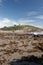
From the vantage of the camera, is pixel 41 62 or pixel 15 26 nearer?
pixel 41 62

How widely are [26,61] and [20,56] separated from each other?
1.97 metres

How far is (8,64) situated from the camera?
12.2 metres

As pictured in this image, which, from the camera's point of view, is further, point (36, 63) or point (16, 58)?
point (16, 58)

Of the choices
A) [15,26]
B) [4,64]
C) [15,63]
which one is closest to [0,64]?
[4,64]

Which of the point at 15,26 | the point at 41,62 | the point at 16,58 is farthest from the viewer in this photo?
the point at 15,26

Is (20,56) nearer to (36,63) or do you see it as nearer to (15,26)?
(36,63)

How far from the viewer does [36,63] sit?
1263 centimetres

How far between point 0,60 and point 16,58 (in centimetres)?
191

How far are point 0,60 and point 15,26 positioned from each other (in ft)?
448

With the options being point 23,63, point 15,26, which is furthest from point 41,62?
point 15,26

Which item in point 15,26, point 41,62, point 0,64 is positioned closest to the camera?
point 0,64

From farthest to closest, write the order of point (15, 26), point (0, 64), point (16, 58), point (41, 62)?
point (15, 26), point (16, 58), point (41, 62), point (0, 64)

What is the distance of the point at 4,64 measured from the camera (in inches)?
478

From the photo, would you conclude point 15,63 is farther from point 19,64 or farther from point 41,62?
point 41,62
